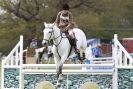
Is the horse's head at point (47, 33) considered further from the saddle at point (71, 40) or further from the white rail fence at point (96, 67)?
the white rail fence at point (96, 67)

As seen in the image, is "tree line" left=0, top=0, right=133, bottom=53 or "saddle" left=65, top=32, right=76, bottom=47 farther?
"tree line" left=0, top=0, right=133, bottom=53

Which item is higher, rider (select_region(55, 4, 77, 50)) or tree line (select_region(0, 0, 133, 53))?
tree line (select_region(0, 0, 133, 53))

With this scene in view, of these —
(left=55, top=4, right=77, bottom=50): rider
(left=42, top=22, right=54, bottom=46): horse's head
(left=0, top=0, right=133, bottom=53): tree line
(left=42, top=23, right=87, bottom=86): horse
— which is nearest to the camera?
(left=42, top=22, right=54, bottom=46): horse's head

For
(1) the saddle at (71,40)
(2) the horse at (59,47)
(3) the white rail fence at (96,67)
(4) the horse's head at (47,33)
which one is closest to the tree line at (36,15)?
(3) the white rail fence at (96,67)

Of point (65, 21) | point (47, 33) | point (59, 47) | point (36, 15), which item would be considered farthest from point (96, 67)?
point (36, 15)

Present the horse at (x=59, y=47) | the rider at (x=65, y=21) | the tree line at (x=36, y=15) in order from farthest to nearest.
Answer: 1. the tree line at (x=36, y=15)
2. the rider at (x=65, y=21)
3. the horse at (x=59, y=47)

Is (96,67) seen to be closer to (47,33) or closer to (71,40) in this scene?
(71,40)

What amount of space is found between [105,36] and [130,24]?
9.50m

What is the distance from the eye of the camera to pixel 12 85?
33.8 ft

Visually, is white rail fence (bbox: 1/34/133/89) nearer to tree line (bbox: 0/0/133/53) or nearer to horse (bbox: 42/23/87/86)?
horse (bbox: 42/23/87/86)

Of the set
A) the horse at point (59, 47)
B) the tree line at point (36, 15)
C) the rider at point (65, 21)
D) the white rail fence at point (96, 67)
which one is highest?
the tree line at point (36, 15)

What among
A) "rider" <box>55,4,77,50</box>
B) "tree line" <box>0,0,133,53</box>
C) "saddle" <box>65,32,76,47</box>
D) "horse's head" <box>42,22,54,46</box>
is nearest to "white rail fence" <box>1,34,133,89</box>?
"saddle" <box>65,32,76,47</box>

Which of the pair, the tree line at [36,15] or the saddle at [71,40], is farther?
the tree line at [36,15]

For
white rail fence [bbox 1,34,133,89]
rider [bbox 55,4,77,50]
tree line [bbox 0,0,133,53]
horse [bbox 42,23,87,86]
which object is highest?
tree line [bbox 0,0,133,53]
